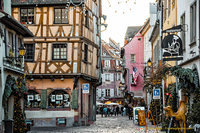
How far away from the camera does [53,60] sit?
97.5 ft

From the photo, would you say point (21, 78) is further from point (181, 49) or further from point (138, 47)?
point (138, 47)

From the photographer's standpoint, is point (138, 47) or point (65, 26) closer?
point (65, 26)

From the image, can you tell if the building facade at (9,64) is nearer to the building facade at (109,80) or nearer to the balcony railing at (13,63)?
the balcony railing at (13,63)

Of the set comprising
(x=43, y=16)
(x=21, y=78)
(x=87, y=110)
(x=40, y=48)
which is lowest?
(x=87, y=110)

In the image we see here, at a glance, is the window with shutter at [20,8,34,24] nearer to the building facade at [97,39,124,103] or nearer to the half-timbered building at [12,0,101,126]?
the half-timbered building at [12,0,101,126]

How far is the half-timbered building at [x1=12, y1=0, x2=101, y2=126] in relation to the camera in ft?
97.3

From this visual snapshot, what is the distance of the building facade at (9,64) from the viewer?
19703 millimetres

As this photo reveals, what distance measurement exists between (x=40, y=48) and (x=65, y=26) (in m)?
2.41

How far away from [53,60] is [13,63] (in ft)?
26.5

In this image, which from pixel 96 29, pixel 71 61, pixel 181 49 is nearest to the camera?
pixel 181 49

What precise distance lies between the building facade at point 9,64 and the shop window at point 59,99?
6.65 metres

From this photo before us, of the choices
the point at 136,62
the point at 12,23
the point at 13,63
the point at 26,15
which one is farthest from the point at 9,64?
the point at 136,62

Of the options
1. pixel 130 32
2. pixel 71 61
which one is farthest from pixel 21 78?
pixel 130 32

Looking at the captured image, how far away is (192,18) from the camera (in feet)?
54.6
